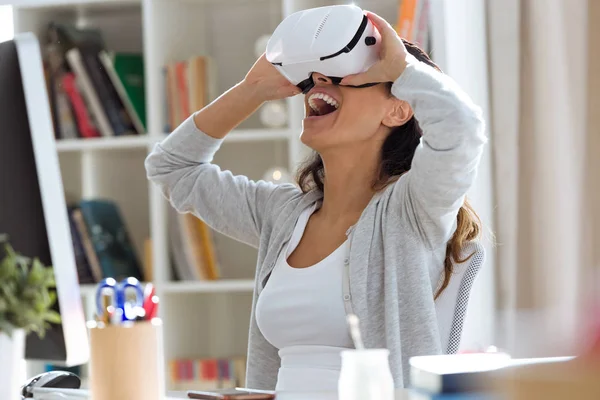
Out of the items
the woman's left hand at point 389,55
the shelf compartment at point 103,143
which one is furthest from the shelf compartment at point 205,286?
the woman's left hand at point 389,55

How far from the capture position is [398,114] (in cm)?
159

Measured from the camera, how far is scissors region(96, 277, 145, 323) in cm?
90

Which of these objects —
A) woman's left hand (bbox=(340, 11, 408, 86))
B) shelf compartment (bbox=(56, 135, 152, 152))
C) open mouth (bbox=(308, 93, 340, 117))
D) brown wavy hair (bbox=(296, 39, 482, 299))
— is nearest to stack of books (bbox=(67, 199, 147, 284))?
shelf compartment (bbox=(56, 135, 152, 152))

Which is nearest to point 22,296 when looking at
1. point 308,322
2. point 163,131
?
point 308,322

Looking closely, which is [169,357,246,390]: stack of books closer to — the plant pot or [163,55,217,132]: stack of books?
[163,55,217,132]: stack of books

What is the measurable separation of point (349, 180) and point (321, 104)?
6.0 inches

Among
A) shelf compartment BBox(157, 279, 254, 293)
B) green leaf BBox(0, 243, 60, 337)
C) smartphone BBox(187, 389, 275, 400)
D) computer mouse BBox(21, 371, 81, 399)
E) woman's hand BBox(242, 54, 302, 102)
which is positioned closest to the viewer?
green leaf BBox(0, 243, 60, 337)

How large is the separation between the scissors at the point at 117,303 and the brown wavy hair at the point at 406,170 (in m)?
0.68

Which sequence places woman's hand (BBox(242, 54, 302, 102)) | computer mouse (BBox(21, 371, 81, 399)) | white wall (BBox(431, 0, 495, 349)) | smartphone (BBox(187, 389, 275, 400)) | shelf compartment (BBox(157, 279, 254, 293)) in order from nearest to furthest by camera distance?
smartphone (BBox(187, 389, 275, 400))
computer mouse (BBox(21, 371, 81, 399))
woman's hand (BBox(242, 54, 302, 102))
white wall (BBox(431, 0, 495, 349))
shelf compartment (BBox(157, 279, 254, 293))

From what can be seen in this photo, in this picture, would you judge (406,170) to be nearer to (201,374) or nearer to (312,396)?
(312,396)

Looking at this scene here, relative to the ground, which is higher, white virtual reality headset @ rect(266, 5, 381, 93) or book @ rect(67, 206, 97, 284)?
white virtual reality headset @ rect(266, 5, 381, 93)

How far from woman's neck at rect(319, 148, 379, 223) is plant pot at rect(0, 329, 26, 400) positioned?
2.60 feet

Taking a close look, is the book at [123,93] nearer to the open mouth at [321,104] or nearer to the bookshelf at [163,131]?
the bookshelf at [163,131]

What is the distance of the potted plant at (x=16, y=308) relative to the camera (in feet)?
2.78
